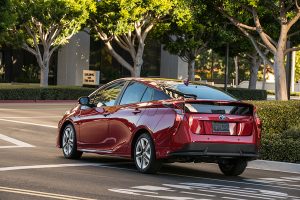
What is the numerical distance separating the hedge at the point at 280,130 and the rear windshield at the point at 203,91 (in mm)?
2787

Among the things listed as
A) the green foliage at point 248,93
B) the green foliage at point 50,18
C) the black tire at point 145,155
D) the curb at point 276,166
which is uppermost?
the green foliage at point 50,18

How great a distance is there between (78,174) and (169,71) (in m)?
50.9

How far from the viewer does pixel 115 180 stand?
10.4 m

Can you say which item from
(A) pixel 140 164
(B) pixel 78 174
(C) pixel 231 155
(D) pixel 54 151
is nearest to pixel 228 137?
(C) pixel 231 155

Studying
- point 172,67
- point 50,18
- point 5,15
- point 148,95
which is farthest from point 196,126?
point 172,67

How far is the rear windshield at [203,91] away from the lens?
11.2 m

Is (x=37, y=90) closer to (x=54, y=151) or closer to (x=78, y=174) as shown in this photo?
(x=54, y=151)

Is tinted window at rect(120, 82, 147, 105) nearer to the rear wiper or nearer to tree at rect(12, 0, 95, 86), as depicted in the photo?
the rear wiper

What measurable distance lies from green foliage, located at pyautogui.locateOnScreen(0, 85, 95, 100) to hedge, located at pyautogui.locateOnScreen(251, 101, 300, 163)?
20.6m

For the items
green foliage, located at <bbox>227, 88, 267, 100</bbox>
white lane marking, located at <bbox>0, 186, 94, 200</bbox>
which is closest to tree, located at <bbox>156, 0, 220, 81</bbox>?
green foliage, located at <bbox>227, 88, 267, 100</bbox>

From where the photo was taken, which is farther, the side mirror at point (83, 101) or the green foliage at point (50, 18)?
the green foliage at point (50, 18)

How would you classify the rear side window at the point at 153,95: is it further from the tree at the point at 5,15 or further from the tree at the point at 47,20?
the tree at the point at 47,20

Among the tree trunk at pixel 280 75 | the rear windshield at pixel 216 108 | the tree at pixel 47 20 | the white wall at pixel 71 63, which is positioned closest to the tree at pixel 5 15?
the tree at pixel 47 20

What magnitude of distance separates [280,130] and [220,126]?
6.89 meters
